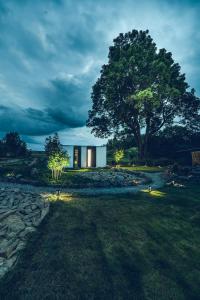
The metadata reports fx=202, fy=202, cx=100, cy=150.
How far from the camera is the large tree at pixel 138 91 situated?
1336 inches

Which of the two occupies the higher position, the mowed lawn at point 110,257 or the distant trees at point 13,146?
the distant trees at point 13,146

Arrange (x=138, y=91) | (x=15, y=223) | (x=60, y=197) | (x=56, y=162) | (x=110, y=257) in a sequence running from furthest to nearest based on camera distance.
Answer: (x=138, y=91), (x=56, y=162), (x=60, y=197), (x=15, y=223), (x=110, y=257)

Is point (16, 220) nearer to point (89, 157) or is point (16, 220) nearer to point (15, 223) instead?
point (15, 223)

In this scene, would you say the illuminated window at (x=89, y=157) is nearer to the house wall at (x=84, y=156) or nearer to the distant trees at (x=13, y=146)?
the house wall at (x=84, y=156)

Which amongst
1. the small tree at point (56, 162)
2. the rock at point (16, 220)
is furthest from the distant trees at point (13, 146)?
the rock at point (16, 220)

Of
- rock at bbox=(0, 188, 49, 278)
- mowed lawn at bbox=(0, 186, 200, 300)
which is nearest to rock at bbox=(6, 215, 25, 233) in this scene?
rock at bbox=(0, 188, 49, 278)

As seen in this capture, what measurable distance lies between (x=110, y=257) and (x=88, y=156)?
30856 millimetres

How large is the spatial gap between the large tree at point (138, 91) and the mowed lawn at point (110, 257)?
80.6ft

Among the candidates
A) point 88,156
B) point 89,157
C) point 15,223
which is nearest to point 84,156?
point 88,156

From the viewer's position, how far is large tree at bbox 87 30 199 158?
33938mm

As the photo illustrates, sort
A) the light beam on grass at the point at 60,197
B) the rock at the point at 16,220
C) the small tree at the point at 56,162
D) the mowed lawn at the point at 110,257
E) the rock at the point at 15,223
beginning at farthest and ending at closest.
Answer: the small tree at the point at 56,162 < the light beam on grass at the point at 60,197 < the rock at the point at 15,223 < the rock at the point at 16,220 < the mowed lawn at the point at 110,257

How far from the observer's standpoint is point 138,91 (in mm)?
35031

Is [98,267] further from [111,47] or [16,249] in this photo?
[111,47]

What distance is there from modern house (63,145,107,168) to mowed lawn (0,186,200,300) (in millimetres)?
24765
